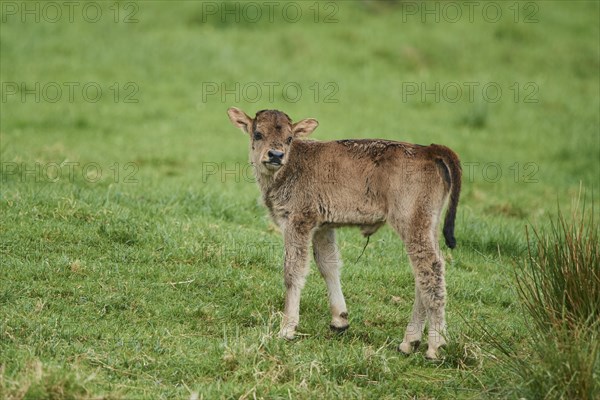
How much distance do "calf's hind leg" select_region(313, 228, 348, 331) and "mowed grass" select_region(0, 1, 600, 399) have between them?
20 centimetres

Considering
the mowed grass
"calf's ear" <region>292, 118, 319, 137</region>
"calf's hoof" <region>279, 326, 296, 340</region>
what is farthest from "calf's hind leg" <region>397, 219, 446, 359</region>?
"calf's ear" <region>292, 118, 319, 137</region>

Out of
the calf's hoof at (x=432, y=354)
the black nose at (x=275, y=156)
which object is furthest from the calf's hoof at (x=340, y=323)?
the black nose at (x=275, y=156)

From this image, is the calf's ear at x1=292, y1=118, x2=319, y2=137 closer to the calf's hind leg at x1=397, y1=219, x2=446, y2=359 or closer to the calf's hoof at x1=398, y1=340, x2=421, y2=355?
the calf's hind leg at x1=397, y1=219, x2=446, y2=359

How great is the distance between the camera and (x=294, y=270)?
924 cm

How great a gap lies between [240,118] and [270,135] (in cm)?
56

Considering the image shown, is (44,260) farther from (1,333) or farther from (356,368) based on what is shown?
(356,368)

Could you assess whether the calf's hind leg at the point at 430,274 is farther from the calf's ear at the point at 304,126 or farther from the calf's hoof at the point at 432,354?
the calf's ear at the point at 304,126

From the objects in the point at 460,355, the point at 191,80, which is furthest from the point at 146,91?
the point at 460,355

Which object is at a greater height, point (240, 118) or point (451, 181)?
point (240, 118)

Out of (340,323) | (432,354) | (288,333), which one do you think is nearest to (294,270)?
(288,333)

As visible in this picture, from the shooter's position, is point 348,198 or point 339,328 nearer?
point 348,198

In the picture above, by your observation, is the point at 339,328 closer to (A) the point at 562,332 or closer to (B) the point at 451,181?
(B) the point at 451,181

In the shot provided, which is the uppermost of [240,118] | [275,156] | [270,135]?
[240,118]

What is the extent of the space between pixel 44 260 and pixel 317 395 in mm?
3804
